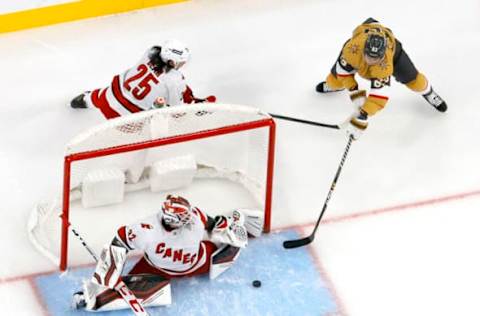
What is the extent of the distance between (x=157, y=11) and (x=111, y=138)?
5.78 ft

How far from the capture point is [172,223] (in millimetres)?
5953

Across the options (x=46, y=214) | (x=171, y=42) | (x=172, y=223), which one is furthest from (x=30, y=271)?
(x=171, y=42)

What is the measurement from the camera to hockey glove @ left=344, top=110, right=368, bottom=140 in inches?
261

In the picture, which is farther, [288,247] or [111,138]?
[288,247]

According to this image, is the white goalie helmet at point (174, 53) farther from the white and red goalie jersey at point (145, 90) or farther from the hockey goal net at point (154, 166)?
the hockey goal net at point (154, 166)

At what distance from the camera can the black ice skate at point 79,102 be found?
698cm

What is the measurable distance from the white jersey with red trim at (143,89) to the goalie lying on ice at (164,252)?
1.79 feet

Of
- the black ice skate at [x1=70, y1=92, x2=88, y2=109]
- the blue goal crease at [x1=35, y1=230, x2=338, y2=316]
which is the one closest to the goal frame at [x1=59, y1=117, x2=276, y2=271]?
the blue goal crease at [x1=35, y1=230, x2=338, y2=316]

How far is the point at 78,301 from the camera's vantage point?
612 centimetres

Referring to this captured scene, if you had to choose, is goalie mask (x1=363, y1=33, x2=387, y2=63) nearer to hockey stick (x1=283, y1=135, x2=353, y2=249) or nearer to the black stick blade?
hockey stick (x1=283, y1=135, x2=353, y2=249)

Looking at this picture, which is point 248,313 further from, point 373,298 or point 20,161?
point 20,161

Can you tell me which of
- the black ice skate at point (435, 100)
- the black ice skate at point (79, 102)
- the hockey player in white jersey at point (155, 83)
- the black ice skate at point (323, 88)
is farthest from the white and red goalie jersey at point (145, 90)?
the black ice skate at point (435, 100)

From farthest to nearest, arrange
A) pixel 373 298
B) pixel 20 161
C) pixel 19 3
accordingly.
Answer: pixel 19 3, pixel 20 161, pixel 373 298

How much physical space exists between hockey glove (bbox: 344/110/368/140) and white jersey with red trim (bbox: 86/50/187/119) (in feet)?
2.62
